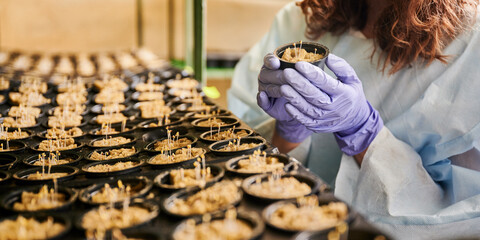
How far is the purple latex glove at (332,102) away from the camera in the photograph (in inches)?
55.7

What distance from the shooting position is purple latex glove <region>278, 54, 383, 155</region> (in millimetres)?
1416

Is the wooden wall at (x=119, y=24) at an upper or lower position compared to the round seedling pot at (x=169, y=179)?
upper

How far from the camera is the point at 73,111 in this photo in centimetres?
217

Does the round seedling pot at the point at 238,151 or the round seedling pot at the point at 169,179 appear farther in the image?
the round seedling pot at the point at 238,151

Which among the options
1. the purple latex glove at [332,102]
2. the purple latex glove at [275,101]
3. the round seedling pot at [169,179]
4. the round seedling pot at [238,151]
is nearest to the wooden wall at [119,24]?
the purple latex glove at [275,101]

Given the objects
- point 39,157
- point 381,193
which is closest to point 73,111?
point 39,157

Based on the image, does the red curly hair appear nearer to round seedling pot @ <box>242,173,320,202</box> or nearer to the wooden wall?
round seedling pot @ <box>242,173,320,202</box>

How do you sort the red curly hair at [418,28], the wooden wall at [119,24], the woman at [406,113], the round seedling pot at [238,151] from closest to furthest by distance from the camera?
the round seedling pot at [238,151]
the woman at [406,113]
the red curly hair at [418,28]
the wooden wall at [119,24]

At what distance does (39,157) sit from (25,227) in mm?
539

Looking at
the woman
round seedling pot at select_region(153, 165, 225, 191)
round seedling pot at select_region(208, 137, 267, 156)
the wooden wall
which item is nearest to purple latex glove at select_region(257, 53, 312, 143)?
the woman

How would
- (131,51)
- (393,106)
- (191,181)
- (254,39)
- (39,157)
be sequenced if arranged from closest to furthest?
(191,181) → (39,157) → (393,106) → (131,51) → (254,39)

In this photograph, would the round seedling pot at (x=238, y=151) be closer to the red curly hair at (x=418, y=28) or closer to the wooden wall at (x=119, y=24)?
the red curly hair at (x=418, y=28)

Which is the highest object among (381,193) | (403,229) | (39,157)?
(39,157)

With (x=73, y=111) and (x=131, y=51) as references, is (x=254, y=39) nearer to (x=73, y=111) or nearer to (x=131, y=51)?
(x=131, y=51)
